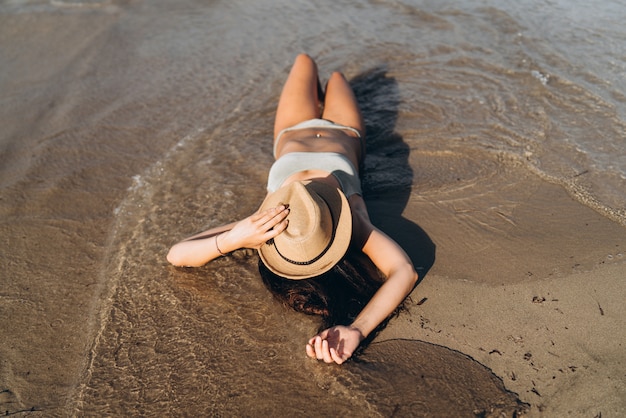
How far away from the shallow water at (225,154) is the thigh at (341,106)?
0.34m

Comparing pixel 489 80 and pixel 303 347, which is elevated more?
pixel 489 80

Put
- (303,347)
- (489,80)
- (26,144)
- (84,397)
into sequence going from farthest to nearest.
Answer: (489,80) → (26,144) → (303,347) → (84,397)

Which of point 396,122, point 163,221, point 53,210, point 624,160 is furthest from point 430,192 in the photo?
point 53,210

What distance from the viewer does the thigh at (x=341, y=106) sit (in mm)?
4672

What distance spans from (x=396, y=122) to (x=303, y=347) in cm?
296

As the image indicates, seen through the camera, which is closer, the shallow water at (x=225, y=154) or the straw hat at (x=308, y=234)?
the straw hat at (x=308, y=234)

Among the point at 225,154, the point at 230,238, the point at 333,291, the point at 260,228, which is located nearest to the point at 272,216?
the point at 260,228

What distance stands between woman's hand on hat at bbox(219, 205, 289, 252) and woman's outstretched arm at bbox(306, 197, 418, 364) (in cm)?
65

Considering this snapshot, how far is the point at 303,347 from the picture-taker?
297 cm

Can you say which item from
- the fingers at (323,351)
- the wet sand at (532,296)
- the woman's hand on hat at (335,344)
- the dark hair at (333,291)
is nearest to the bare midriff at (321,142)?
the wet sand at (532,296)

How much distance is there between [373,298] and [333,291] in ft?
0.83

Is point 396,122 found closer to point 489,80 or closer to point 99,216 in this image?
point 489,80

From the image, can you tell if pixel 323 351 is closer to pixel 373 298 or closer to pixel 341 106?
pixel 373 298

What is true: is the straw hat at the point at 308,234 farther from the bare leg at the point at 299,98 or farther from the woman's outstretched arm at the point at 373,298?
the bare leg at the point at 299,98
